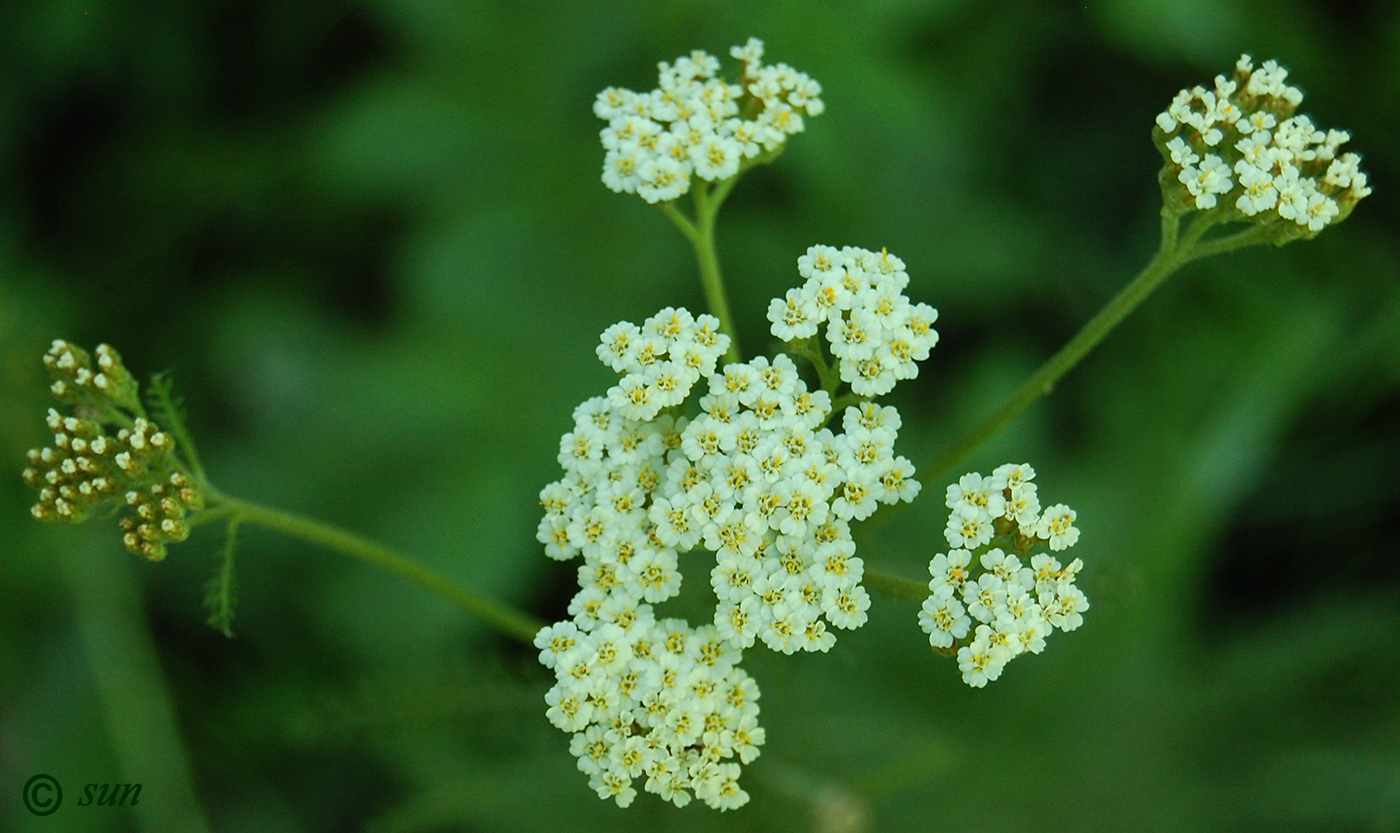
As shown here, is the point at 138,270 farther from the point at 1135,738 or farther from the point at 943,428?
the point at 1135,738

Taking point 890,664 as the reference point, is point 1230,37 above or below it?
above

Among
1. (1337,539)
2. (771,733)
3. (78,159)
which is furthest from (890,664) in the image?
(78,159)

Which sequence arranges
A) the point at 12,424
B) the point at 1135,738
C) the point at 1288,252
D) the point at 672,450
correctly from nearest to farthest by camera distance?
the point at 672,450 → the point at 1135,738 → the point at 12,424 → the point at 1288,252

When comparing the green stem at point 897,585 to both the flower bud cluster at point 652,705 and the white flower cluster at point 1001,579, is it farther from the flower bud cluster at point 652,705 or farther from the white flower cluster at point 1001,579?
the flower bud cluster at point 652,705

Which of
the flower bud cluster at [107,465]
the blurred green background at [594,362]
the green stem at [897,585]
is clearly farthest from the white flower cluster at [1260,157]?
the flower bud cluster at [107,465]

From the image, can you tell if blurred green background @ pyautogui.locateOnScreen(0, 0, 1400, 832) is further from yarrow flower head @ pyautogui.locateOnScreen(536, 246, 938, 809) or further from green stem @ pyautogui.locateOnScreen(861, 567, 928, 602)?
yarrow flower head @ pyautogui.locateOnScreen(536, 246, 938, 809)

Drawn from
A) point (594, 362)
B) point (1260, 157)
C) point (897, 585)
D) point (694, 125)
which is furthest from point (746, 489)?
point (594, 362)

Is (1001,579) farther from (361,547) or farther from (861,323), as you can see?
(361,547)
